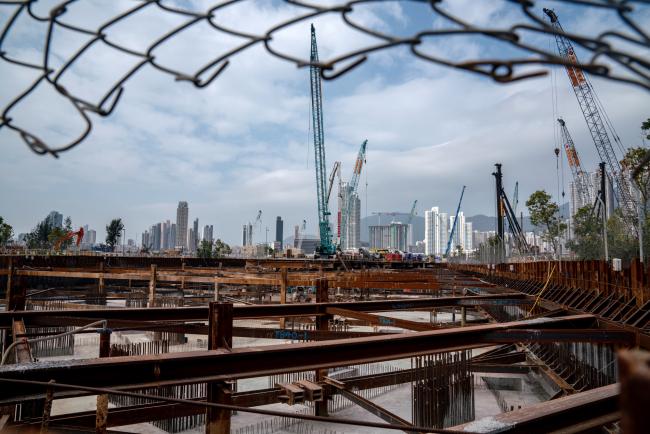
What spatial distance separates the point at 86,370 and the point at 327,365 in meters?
2.02

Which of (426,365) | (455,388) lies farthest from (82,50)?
(455,388)

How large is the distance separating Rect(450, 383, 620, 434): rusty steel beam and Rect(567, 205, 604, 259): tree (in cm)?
3716

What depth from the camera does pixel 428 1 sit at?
163 centimetres

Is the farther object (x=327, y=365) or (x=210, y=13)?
(x=327, y=365)

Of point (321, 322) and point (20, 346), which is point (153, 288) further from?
point (20, 346)

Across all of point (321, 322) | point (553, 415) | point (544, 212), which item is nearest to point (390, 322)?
point (321, 322)

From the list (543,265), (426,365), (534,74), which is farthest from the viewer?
(543,265)

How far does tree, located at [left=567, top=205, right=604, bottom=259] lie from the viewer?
133ft

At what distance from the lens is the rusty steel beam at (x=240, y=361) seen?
3703 millimetres

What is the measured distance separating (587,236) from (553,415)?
49.1 metres

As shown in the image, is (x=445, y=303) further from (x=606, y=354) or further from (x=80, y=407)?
(x=80, y=407)

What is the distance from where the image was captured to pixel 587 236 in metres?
46.5

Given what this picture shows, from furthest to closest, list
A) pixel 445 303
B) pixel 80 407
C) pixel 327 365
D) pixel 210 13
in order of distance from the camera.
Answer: pixel 80 407 < pixel 445 303 < pixel 327 365 < pixel 210 13

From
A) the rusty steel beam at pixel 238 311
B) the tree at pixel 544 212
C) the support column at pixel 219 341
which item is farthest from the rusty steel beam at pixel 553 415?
the tree at pixel 544 212
